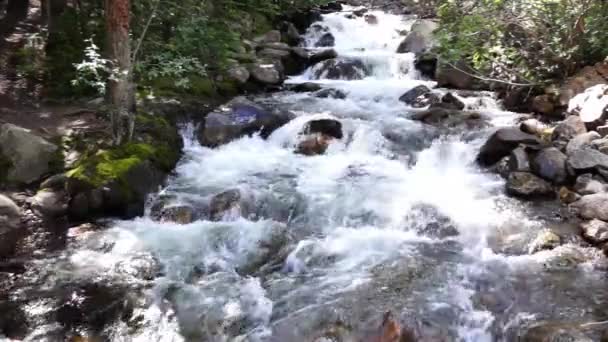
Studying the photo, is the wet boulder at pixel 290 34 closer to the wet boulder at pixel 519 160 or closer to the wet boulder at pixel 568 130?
the wet boulder at pixel 568 130

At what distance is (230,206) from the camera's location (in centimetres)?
767

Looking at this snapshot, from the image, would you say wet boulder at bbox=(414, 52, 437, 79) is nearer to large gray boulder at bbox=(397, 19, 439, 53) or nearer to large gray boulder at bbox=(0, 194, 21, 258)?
large gray boulder at bbox=(397, 19, 439, 53)

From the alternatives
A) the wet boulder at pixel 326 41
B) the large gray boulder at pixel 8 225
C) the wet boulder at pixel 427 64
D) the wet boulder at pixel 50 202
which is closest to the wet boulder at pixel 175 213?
Answer: the wet boulder at pixel 50 202

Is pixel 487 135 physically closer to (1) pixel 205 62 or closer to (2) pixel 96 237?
Answer: (1) pixel 205 62

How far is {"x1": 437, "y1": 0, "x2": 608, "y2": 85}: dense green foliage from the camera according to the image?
10.2 meters

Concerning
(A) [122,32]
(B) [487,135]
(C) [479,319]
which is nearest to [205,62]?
(A) [122,32]

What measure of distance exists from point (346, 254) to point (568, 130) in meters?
5.18

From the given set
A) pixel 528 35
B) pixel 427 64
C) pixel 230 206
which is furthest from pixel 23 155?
pixel 427 64

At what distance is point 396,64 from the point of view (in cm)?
1564

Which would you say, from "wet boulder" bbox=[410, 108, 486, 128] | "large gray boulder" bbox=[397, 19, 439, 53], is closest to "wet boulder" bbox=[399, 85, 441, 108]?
"wet boulder" bbox=[410, 108, 486, 128]

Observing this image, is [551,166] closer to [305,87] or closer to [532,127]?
[532,127]

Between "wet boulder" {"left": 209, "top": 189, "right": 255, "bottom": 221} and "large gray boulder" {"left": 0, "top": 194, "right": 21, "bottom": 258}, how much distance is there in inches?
96.5

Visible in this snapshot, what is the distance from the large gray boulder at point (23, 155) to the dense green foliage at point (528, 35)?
7497mm

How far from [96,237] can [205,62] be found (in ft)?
14.6
